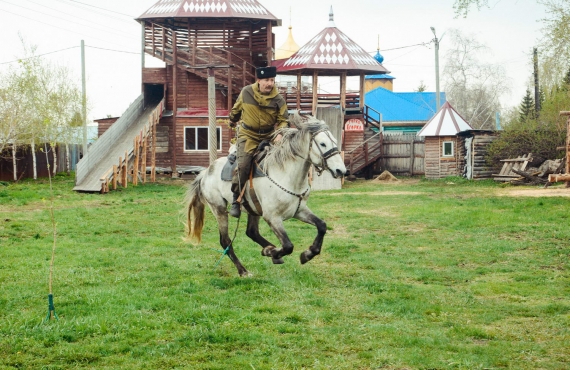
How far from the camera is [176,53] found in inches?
1403

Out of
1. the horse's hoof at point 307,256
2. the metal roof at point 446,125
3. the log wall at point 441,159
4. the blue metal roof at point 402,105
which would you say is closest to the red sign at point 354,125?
the metal roof at point 446,125

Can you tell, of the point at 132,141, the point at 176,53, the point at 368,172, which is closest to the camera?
the point at 132,141

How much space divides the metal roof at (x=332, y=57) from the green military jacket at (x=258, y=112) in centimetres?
2688

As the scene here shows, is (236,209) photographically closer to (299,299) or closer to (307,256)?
(307,256)

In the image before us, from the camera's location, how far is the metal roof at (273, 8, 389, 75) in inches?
1437

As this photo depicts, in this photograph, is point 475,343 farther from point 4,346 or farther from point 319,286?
point 4,346

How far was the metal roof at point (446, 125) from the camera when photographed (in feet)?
121

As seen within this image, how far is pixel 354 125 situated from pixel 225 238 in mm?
28713

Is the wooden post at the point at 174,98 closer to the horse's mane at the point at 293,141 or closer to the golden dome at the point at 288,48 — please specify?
the golden dome at the point at 288,48

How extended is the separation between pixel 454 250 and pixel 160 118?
85.0 ft

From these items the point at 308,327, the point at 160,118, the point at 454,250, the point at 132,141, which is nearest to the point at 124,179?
the point at 132,141

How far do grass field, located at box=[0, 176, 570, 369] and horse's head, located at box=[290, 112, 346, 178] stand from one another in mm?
1494

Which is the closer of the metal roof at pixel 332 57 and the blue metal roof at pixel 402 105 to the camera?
the metal roof at pixel 332 57

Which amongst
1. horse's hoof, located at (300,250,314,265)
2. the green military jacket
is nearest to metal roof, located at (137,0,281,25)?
the green military jacket
